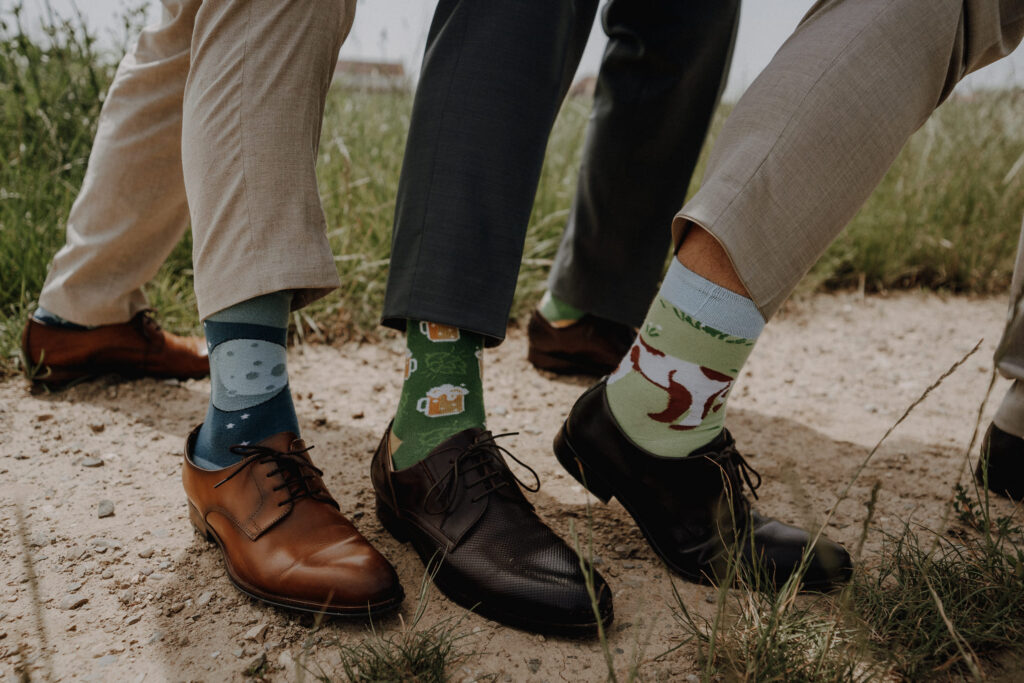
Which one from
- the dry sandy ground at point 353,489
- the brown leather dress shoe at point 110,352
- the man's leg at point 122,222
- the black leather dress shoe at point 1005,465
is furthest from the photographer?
the brown leather dress shoe at point 110,352

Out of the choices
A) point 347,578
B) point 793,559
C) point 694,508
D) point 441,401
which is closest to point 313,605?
point 347,578

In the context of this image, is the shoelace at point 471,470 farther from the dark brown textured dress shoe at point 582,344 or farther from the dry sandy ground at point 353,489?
the dark brown textured dress shoe at point 582,344

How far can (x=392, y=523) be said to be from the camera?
1039 mm

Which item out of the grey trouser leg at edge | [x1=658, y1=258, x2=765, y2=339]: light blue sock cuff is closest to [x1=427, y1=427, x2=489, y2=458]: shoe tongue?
[x1=658, y1=258, x2=765, y2=339]: light blue sock cuff

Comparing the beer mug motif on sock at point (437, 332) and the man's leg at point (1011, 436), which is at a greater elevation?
the beer mug motif on sock at point (437, 332)

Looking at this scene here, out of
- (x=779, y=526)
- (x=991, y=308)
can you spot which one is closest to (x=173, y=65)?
(x=779, y=526)

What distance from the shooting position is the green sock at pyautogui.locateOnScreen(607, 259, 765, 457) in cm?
89

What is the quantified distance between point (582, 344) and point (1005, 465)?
3.03ft

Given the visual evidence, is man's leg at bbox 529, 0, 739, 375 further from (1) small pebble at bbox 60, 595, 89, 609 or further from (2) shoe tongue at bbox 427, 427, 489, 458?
(1) small pebble at bbox 60, 595, 89, 609

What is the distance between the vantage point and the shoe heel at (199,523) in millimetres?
1006

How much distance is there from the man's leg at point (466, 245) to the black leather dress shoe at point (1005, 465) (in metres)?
0.83

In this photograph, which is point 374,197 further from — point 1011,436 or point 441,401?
point 1011,436

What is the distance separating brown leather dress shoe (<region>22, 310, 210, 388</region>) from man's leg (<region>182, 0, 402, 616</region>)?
2.30 ft

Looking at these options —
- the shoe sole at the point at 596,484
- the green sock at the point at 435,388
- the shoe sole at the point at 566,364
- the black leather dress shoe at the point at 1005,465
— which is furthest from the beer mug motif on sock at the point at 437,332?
the black leather dress shoe at the point at 1005,465
